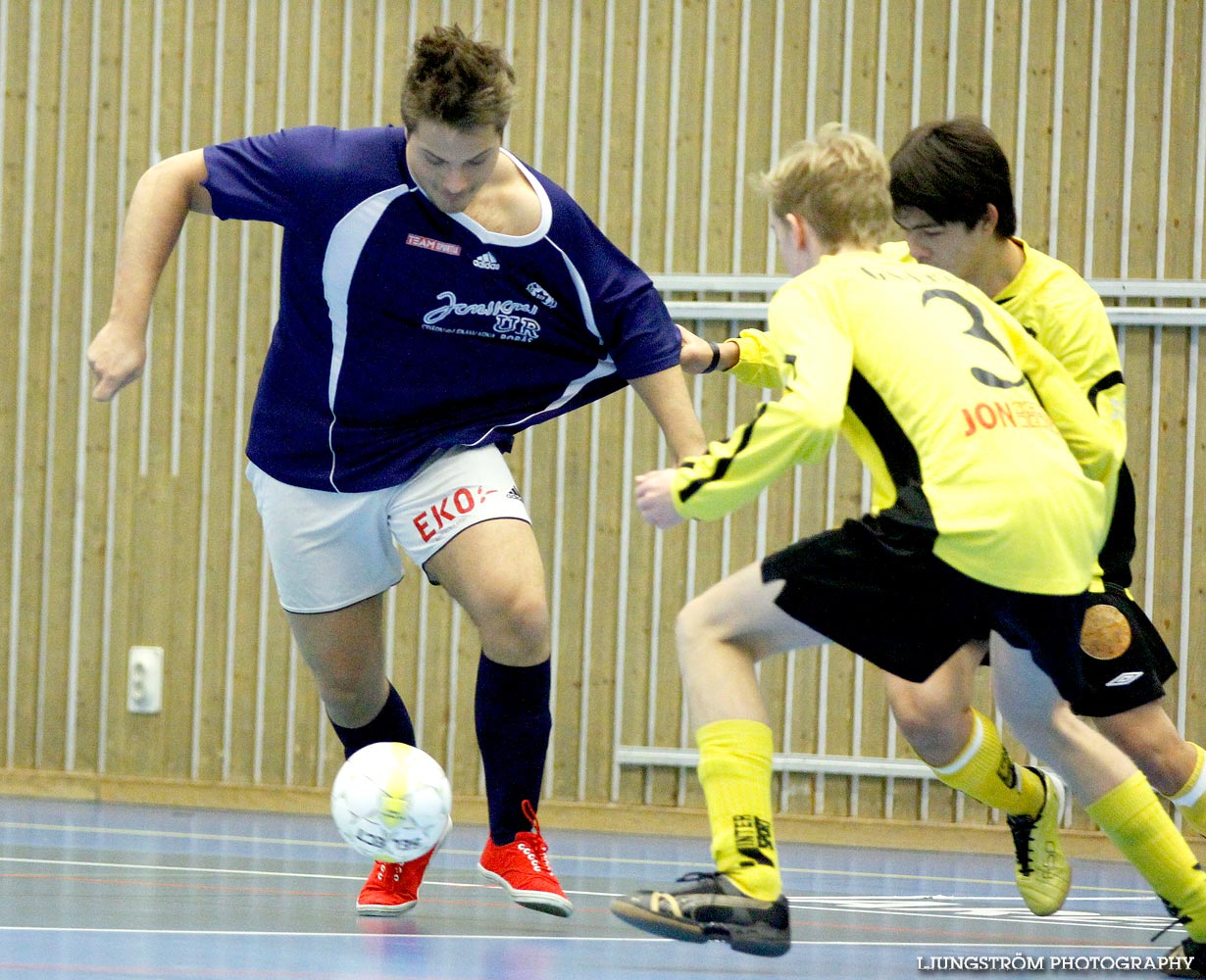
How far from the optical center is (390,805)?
3.41 metres

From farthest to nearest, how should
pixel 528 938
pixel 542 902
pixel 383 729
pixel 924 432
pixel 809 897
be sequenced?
pixel 809 897 → pixel 383 729 → pixel 542 902 → pixel 528 938 → pixel 924 432

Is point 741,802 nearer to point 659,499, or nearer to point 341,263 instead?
point 659,499

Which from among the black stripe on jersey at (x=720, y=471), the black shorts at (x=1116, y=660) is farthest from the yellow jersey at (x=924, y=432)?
the black shorts at (x=1116, y=660)

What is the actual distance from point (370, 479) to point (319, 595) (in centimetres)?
31

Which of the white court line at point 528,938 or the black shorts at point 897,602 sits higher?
the black shorts at point 897,602

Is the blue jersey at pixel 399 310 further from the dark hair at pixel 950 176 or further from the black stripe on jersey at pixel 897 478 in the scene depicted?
the black stripe on jersey at pixel 897 478

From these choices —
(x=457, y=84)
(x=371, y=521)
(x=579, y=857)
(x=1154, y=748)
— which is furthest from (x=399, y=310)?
(x=579, y=857)

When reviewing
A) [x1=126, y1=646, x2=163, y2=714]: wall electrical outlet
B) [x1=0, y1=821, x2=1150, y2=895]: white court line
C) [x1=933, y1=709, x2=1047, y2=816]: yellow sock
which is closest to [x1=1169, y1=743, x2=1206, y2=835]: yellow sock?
[x1=933, y1=709, x2=1047, y2=816]: yellow sock

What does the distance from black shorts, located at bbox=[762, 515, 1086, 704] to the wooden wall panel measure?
12.3 feet

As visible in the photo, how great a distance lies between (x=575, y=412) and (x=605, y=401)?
139mm

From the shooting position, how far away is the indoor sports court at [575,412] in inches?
257

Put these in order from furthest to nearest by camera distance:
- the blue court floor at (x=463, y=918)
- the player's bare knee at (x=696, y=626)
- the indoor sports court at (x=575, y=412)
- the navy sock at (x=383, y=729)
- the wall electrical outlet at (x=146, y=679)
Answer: the wall electrical outlet at (x=146, y=679) → the indoor sports court at (x=575, y=412) → the navy sock at (x=383, y=729) → the blue court floor at (x=463, y=918) → the player's bare knee at (x=696, y=626)

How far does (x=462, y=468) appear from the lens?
372cm

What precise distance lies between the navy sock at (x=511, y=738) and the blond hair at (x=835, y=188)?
1.25 m
